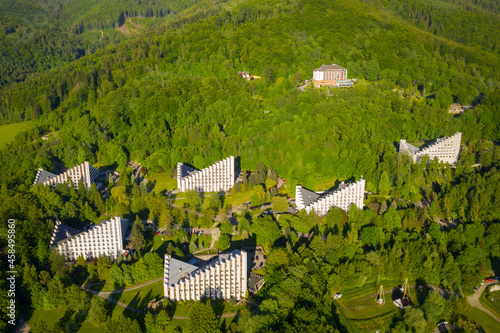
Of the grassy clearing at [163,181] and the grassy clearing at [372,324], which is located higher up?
the grassy clearing at [372,324]

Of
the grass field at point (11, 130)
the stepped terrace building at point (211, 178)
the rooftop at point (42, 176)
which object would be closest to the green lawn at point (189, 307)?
the stepped terrace building at point (211, 178)

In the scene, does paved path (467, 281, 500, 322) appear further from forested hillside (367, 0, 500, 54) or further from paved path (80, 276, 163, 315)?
forested hillside (367, 0, 500, 54)

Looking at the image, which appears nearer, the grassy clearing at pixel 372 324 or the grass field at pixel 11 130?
the grassy clearing at pixel 372 324

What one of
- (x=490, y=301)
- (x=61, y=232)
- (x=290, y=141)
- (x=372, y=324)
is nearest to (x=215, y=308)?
(x=372, y=324)

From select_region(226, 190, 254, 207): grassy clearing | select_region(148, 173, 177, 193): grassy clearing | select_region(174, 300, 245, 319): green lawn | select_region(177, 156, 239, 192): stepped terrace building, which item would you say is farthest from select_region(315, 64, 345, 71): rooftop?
select_region(174, 300, 245, 319): green lawn

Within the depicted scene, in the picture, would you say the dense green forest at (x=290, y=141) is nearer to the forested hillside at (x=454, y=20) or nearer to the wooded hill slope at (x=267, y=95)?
the wooded hill slope at (x=267, y=95)
